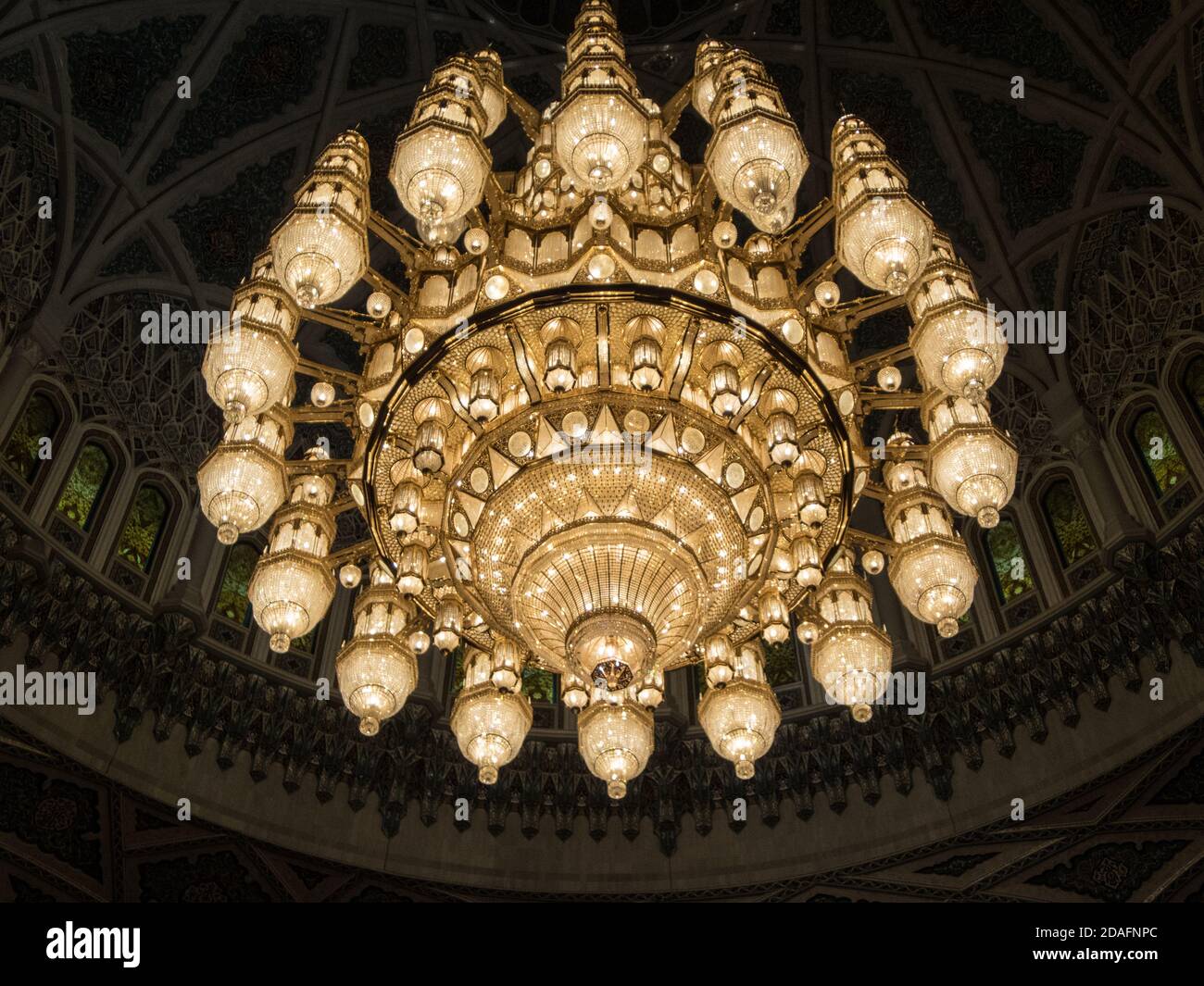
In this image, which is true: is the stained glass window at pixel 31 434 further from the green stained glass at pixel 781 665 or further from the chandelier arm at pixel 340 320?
the green stained glass at pixel 781 665

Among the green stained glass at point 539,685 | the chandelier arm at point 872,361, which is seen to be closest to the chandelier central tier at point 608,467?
the chandelier arm at point 872,361

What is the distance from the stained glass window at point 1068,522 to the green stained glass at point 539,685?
5246 millimetres

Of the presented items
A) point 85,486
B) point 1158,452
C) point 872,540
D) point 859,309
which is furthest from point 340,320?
point 1158,452

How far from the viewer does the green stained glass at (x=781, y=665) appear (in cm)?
1234

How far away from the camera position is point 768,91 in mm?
5996

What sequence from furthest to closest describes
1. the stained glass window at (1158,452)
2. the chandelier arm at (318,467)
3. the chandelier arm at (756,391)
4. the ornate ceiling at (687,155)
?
1. the stained glass window at (1158,452)
2. the ornate ceiling at (687,155)
3. the chandelier arm at (318,467)
4. the chandelier arm at (756,391)

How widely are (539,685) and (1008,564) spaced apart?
4.94 metres

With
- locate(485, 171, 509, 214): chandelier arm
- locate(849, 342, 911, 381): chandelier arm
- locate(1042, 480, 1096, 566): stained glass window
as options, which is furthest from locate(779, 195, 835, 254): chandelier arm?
locate(1042, 480, 1096, 566): stained glass window

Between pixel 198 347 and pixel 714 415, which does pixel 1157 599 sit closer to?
pixel 714 415

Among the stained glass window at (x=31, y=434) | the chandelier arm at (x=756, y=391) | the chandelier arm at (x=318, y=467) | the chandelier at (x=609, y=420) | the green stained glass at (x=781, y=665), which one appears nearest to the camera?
the chandelier at (x=609, y=420)

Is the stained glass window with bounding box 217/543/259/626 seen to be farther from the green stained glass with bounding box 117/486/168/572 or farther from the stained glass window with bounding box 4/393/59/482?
the stained glass window with bounding box 4/393/59/482

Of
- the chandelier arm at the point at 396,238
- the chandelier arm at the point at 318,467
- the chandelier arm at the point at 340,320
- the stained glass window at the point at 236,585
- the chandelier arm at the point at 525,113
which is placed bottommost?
the chandelier arm at the point at 318,467

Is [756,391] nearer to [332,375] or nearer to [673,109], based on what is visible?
[673,109]

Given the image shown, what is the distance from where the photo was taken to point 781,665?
41.1ft
